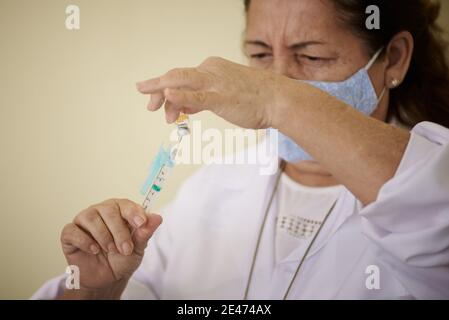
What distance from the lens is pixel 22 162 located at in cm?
98

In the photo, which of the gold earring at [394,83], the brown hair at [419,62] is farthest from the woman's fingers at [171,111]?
the gold earring at [394,83]

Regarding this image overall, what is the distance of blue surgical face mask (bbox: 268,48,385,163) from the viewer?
92 cm

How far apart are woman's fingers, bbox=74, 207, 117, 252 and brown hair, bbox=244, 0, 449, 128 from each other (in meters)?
0.56

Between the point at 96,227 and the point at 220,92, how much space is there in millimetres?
305

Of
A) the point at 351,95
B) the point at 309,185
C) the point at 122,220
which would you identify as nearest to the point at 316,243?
the point at 309,185

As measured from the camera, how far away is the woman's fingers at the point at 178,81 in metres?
A: 0.64

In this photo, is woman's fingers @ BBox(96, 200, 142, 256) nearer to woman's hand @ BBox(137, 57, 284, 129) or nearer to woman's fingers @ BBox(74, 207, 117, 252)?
woman's fingers @ BBox(74, 207, 117, 252)

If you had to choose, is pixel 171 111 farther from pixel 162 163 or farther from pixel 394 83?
pixel 394 83

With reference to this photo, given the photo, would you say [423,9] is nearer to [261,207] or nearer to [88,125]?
[261,207]

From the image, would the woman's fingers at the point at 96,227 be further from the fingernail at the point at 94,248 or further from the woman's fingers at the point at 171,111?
the woman's fingers at the point at 171,111

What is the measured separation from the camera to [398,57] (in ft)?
3.33

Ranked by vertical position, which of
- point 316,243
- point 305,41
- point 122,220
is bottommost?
point 316,243

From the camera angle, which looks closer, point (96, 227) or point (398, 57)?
point (96, 227)

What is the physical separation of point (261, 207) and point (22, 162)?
20.7 inches
